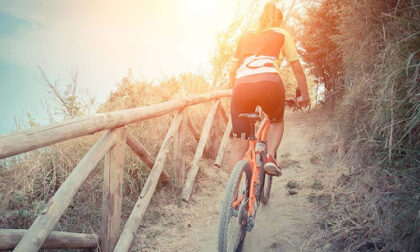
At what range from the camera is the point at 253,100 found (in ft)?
7.69

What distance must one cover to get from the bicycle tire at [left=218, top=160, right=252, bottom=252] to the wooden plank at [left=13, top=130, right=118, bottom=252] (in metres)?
1.01

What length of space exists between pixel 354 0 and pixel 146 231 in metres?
3.01

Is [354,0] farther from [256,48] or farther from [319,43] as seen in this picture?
[319,43]

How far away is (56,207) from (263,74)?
5.93ft

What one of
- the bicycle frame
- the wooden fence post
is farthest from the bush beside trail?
the wooden fence post

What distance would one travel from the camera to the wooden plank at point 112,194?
7.38 ft

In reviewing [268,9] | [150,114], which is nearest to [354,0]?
[268,9]

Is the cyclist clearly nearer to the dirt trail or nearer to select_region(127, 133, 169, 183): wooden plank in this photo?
the dirt trail

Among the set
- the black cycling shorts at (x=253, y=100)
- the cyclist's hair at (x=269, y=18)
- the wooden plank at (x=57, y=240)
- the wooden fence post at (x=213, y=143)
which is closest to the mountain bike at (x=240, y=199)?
the black cycling shorts at (x=253, y=100)

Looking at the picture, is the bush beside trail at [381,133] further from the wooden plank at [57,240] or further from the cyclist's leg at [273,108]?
the wooden plank at [57,240]

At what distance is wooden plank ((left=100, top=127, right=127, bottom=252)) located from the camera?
2.25 m

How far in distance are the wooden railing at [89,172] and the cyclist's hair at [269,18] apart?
141 cm

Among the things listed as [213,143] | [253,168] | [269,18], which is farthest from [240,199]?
[213,143]

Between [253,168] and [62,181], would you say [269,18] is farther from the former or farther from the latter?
[62,181]
